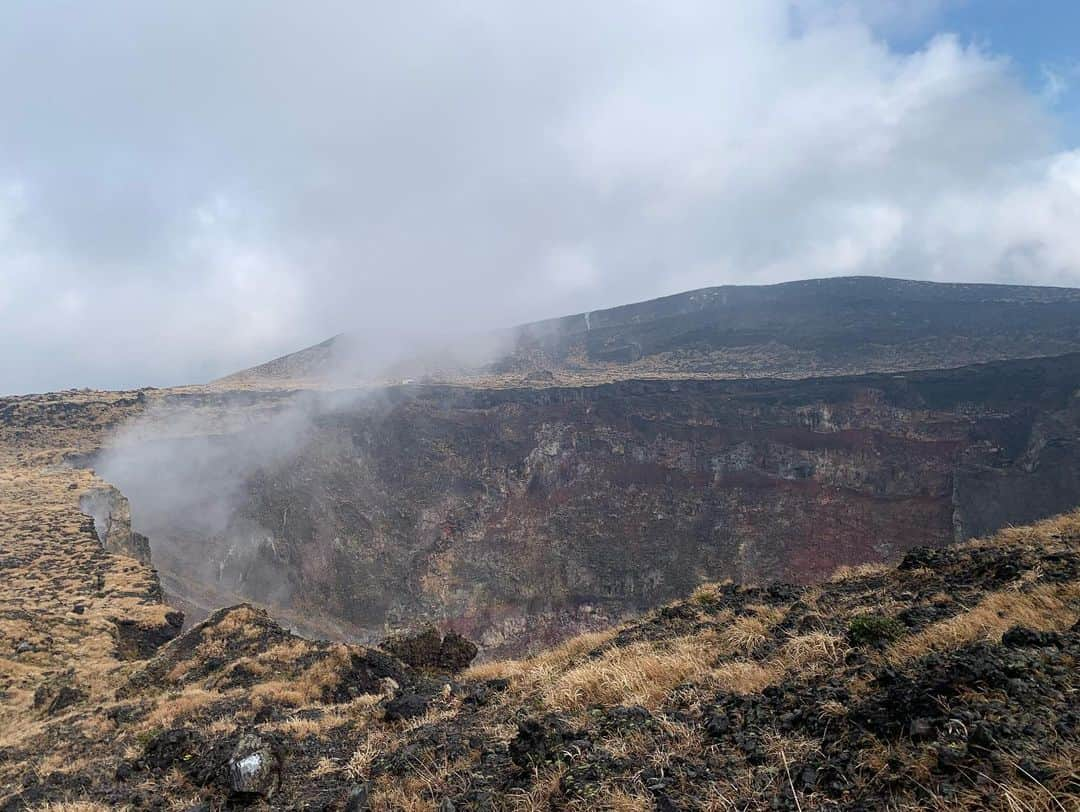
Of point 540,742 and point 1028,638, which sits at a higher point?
point 1028,638

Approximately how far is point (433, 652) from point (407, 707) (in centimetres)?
721

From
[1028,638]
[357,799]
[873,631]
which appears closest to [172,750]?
[357,799]

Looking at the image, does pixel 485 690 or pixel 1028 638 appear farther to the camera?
pixel 485 690

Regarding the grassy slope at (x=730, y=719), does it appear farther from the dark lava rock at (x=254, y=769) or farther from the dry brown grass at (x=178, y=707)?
the dark lava rock at (x=254, y=769)

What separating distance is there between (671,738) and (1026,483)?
5165cm

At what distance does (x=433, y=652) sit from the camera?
14.1 metres

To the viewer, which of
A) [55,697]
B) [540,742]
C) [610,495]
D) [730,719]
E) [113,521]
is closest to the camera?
[730,719]

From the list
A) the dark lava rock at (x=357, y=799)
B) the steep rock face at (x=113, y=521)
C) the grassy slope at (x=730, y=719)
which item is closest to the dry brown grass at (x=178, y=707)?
the grassy slope at (x=730, y=719)

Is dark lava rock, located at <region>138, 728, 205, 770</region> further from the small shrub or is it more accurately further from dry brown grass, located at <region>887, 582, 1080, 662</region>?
dry brown grass, located at <region>887, 582, 1080, 662</region>

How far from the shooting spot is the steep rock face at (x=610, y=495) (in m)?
40.7

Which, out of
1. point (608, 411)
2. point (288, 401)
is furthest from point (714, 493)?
point (288, 401)

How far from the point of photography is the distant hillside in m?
60.4

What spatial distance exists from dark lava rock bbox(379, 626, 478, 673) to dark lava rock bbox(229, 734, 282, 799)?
7.59 metres

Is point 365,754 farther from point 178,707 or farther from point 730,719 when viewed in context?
point 178,707
